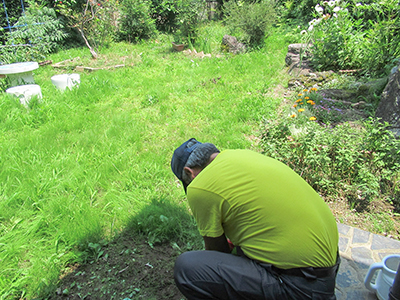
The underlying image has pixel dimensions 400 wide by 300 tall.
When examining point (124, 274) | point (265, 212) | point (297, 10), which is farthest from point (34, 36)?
point (265, 212)

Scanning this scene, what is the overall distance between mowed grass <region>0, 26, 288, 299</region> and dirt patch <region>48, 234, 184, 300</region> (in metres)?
0.15

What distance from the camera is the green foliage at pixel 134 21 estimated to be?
9344 millimetres

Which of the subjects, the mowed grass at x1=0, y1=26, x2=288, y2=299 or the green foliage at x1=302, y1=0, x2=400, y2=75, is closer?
the mowed grass at x1=0, y1=26, x2=288, y2=299

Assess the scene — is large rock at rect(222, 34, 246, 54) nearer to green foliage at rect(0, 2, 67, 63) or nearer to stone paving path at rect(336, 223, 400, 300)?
green foliage at rect(0, 2, 67, 63)

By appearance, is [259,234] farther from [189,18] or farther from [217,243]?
[189,18]

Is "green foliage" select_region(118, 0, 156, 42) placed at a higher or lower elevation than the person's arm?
A: higher

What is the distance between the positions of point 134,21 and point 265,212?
31.3 feet

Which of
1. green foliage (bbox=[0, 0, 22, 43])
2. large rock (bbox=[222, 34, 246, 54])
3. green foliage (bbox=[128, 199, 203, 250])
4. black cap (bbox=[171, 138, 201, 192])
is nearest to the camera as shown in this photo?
black cap (bbox=[171, 138, 201, 192])

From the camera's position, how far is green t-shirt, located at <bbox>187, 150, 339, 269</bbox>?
1.39 m

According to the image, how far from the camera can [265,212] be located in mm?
1416

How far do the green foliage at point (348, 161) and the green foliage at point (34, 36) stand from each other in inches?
289

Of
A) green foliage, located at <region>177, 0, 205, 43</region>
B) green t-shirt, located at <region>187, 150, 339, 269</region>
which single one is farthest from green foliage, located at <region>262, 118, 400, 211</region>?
green foliage, located at <region>177, 0, 205, 43</region>

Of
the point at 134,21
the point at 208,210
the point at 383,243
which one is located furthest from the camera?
the point at 134,21

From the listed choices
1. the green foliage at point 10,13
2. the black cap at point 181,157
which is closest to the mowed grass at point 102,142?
the black cap at point 181,157
